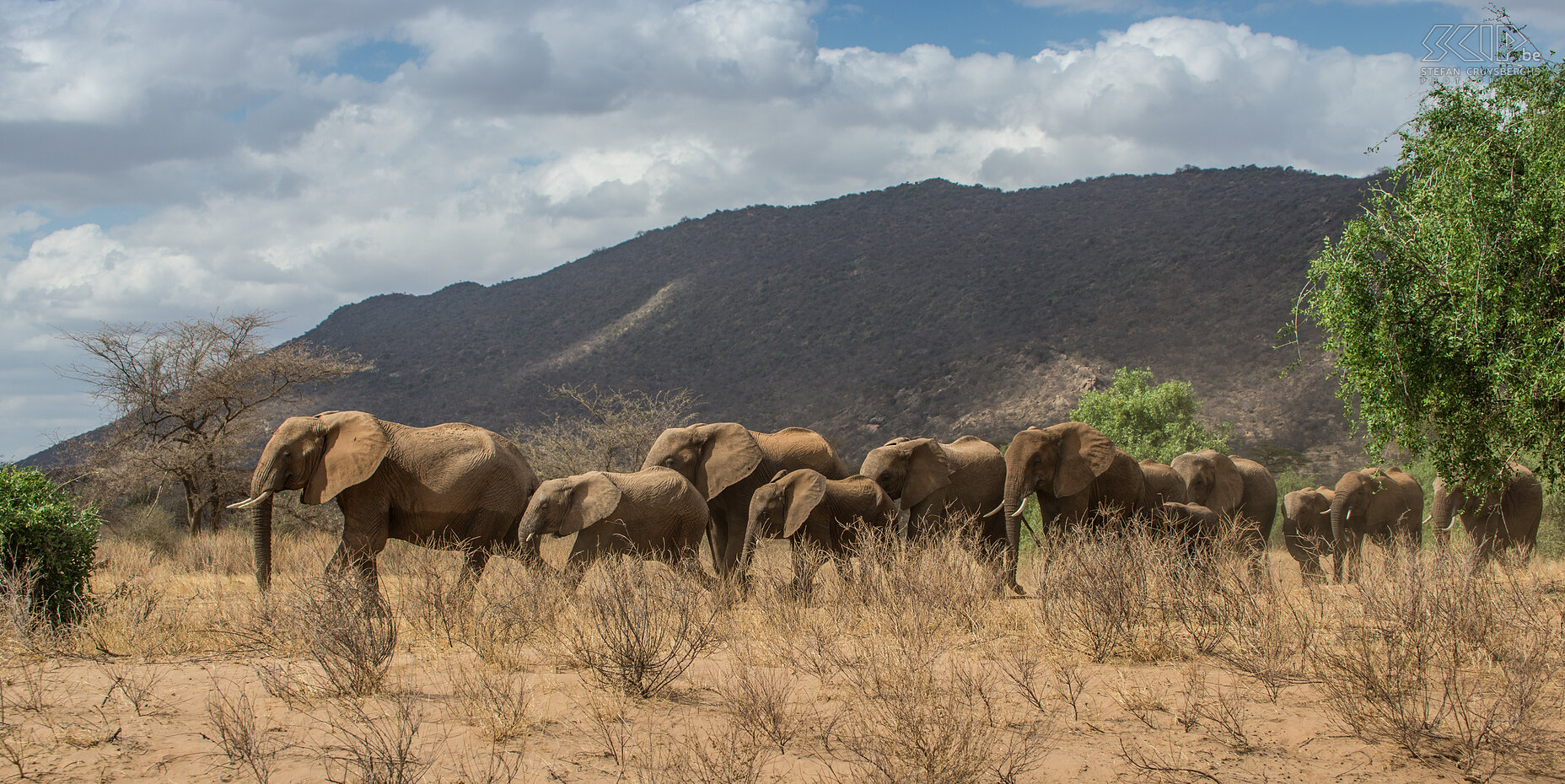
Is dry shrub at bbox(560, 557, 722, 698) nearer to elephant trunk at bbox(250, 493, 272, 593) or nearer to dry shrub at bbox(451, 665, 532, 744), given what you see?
dry shrub at bbox(451, 665, 532, 744)

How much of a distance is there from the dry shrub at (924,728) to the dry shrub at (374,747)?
2.16 meters

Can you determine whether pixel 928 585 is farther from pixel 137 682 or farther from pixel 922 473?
pixel 137 682

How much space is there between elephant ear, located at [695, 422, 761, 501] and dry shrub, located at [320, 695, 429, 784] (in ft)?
22.1

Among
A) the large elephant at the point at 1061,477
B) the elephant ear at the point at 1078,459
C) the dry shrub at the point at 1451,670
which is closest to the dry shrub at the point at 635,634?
the dry shrub at the point at 1451,670

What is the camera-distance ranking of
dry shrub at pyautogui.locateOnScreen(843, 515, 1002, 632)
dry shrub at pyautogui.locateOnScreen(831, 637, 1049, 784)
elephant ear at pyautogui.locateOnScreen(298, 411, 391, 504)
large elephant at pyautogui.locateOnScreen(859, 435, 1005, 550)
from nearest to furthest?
dry shrub at pyautogui.locateOnScreen(831, 637, 1049, 784) → dry shrub at pyautogui.locateOnScreen(843, 515, 1002, 632) → elephant ear at pyautogui.locateOnScreen(298, 411, 391, 504) → large elephant at pyautogui.locateOnScreen(859, 435, 1005, 550)

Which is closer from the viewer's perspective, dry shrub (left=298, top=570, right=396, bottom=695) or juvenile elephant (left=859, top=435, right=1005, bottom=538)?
dry shrub (left=298, top=570, right=396, bottom=695)

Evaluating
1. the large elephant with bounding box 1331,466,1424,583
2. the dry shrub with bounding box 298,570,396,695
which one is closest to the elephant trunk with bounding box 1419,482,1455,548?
the large elephant with bounding box 1331,466,1424,583

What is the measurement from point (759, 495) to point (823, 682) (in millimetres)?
4354

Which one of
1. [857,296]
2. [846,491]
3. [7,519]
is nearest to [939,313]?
[857,296]

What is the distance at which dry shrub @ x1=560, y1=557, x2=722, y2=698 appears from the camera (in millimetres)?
6547

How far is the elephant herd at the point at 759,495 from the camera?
10578mm

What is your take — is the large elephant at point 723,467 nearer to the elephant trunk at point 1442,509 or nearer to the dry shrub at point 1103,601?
the dry shrub at point 1103,601

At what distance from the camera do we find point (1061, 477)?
42.2 ft

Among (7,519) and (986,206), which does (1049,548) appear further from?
(986,206)
